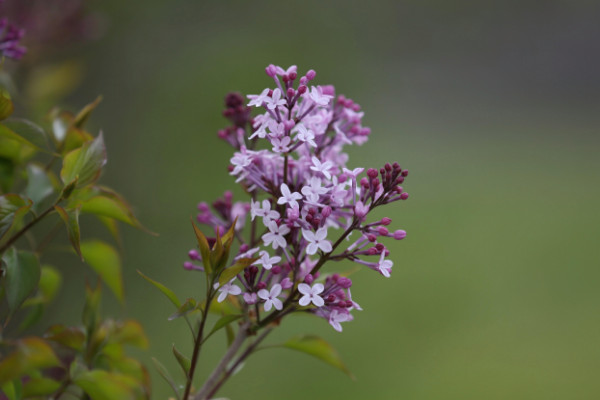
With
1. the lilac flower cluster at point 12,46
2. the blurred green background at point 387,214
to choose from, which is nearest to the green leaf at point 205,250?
the lilac flower cluster at point 12,46

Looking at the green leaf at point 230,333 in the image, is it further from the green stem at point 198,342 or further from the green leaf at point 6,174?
the green leaf at point 6,174

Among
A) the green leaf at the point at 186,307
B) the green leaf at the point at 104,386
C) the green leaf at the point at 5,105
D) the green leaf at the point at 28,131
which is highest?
the green leaf at the point at 5,105

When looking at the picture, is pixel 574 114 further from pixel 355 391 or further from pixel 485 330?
pixel 355 391

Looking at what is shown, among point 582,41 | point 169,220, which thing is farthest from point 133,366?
point 582,41

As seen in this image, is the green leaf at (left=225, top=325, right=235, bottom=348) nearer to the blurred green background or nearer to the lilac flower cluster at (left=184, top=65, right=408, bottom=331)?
the lilac flower cluster at (left=184, top=65, right=408, bottom=331)

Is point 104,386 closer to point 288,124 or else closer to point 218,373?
point 218,373

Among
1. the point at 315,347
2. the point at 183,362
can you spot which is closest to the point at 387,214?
the point at 315,347

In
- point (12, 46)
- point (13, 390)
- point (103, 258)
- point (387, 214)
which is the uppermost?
point (387, 214)

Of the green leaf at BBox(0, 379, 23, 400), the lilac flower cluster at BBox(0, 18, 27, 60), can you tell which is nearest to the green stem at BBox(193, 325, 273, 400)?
the green leaf at BBox(0, 379, 23, 400)
